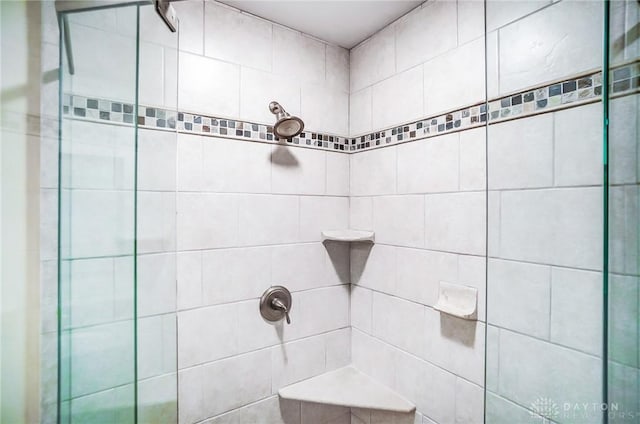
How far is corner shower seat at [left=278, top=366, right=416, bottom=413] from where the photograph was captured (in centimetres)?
132

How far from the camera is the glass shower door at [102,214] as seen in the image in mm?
603

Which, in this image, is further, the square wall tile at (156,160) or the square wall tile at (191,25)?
the square wall tile at (191,25)

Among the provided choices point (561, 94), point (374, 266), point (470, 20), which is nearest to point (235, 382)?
point (374, 266)

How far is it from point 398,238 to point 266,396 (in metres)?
0.93

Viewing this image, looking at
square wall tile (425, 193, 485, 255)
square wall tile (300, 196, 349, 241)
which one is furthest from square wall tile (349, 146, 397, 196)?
square wall tile (425, 193, 485, 255)

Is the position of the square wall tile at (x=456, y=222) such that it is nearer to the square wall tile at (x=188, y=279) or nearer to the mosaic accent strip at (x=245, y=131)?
the mosaic accent strip at (x=245, y=131)

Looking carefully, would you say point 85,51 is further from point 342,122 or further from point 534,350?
point 342,122

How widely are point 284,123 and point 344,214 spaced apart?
1.90 feet

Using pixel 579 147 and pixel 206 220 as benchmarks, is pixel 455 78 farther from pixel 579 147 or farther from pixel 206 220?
pixel 206 220

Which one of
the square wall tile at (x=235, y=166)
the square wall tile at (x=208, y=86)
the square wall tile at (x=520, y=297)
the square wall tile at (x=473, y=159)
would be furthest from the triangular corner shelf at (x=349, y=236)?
the square wall tile at (x=520, y=297)

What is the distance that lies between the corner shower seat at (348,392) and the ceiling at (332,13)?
5.58 ft

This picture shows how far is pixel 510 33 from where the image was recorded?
0.60m

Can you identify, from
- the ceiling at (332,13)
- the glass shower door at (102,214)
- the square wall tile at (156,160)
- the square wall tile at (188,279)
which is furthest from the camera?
the ceiling at (332,13)

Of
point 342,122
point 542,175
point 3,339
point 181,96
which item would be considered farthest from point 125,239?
point 342,122
